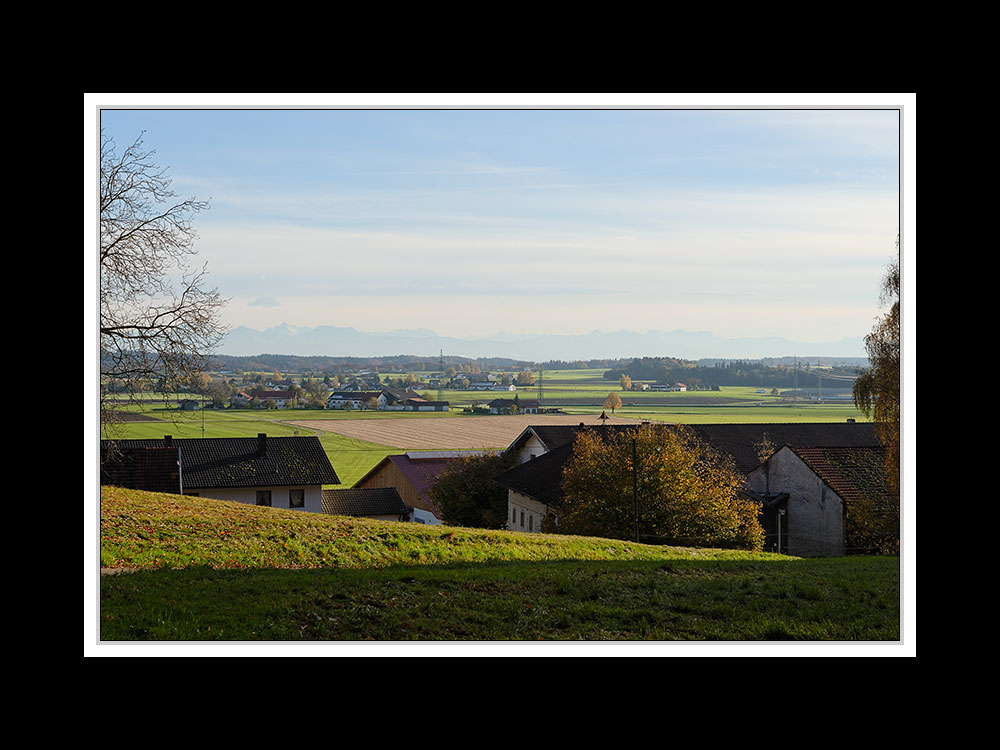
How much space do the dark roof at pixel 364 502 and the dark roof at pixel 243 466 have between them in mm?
1940

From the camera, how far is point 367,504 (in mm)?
17344

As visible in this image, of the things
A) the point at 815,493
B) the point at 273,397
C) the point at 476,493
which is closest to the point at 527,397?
the point at 273,397

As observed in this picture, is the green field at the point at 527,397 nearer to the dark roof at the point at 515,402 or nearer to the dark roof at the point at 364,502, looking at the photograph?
the dark roof at the point at 515,402

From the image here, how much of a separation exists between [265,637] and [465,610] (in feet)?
4.62

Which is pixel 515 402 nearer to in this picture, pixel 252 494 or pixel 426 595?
pixel 426 595

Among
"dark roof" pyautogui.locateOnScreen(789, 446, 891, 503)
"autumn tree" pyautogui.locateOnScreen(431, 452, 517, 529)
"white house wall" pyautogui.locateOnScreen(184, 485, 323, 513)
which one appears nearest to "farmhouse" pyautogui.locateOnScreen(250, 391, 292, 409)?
"white house wall" pyautogui.locateOnScreen(184, 485, 323, 513)

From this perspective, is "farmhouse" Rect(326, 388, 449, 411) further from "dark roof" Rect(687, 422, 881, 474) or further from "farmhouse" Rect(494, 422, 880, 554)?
"dark roof" Rect(687, 422, 881, 474)

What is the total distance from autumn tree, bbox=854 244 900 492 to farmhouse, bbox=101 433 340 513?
27.4ft

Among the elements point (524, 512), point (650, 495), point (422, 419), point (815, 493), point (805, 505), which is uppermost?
point (422, 419)

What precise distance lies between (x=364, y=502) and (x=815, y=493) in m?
9.74

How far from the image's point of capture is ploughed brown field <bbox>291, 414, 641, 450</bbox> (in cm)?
883

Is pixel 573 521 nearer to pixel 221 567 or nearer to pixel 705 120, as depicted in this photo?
pixel 221 567

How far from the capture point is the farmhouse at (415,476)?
45.9 feet

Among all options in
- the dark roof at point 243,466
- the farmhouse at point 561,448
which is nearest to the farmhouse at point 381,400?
the dark roof at point 243,466
